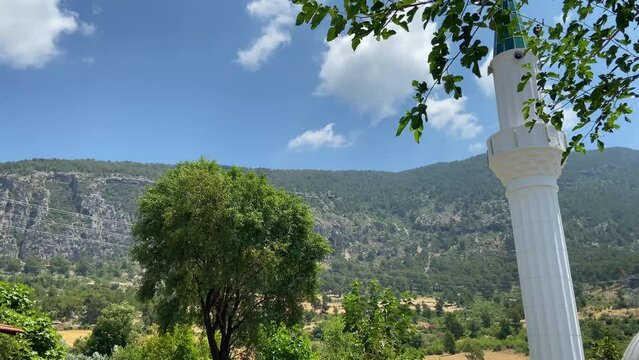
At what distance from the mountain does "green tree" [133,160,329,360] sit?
97582 millimetres

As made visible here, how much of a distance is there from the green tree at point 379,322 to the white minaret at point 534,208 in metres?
2.87

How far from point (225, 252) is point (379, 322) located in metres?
9.17

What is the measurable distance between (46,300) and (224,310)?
81188mm

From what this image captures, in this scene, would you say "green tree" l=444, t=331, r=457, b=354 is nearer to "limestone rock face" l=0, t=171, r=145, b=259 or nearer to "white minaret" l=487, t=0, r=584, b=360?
"white minaret" l=487, t=0, r=584, b=360

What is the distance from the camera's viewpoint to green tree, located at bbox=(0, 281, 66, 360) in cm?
1148

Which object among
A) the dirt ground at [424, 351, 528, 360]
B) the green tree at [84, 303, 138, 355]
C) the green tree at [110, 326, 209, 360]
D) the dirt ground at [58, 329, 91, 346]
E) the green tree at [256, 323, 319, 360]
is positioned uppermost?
the green tree at [256, 323, 319, 360]

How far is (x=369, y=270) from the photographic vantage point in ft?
472

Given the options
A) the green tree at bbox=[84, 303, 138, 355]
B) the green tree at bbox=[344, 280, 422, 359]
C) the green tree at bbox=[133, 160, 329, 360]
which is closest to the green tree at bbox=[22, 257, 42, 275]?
the green tree at bbox=[84, 303, 138, 355]

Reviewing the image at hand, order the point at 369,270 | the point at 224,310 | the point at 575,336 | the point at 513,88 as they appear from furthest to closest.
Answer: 1. the point at 369,270
2. the point at 224,310
3. the point at 513,88
4. the point at 575,336

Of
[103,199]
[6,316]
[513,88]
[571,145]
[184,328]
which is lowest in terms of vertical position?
[184,328]

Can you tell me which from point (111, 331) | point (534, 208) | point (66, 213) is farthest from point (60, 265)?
point (534, 208)

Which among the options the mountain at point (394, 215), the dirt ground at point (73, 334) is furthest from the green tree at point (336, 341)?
the mountain at point (394, 215)

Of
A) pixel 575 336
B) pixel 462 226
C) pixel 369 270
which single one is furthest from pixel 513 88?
pixel 462 226

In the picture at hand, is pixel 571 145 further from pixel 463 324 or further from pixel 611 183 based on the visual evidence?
pixel 611 183
